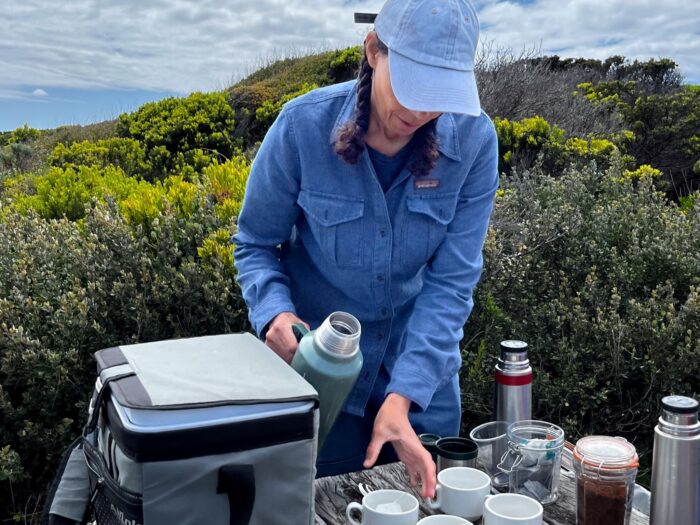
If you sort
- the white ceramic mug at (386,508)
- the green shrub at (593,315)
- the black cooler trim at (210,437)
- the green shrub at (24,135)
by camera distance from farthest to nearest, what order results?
the green shrub at (24,135), the green shrub at (593,315), the white ceramic mug at (386,508), the black cooler trim at (210,437)

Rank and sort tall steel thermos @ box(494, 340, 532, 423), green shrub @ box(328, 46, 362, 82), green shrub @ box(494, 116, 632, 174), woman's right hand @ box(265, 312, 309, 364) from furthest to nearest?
green shrub @ box(328, 46, 362, 82) < green shrub @ box(494, 116, 632, 174) < tall steel thermos @ box(494, 340, 532, 423) < woman's right hand @ box(265, 312, 309, 364)

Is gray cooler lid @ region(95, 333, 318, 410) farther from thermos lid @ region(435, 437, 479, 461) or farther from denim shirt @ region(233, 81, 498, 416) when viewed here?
thermos lid @ region(435, 437, 479, 461)

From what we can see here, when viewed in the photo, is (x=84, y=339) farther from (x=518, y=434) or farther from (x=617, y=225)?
(x=617, y=225)

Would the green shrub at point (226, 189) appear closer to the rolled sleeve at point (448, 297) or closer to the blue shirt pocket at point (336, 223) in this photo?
the blue shirt pocket at point (336, 223)

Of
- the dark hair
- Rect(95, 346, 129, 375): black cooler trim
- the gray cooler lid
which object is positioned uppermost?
the dark hair

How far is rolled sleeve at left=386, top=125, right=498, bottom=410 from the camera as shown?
1.97 metres

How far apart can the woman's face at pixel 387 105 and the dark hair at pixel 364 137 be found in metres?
0.04

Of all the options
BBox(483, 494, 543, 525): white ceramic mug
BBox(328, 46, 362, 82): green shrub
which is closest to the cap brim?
BBox(483, 494, 543, 525): white ceramic mug

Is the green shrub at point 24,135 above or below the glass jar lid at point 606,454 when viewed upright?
above

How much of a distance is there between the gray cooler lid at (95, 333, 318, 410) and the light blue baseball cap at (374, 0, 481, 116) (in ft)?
2.30

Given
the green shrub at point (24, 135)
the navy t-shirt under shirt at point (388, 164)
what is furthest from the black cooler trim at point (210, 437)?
the green shrub at point (24, 135)

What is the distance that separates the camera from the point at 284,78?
469 inches

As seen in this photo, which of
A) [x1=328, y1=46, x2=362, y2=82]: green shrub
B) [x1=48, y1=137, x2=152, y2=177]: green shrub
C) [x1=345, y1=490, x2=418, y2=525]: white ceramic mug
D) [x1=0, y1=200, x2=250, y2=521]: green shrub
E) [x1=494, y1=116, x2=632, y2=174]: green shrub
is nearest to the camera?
[x1=345, y1=490, x2=418, y2=525]: white ceramic mug

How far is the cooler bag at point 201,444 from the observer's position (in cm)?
125
